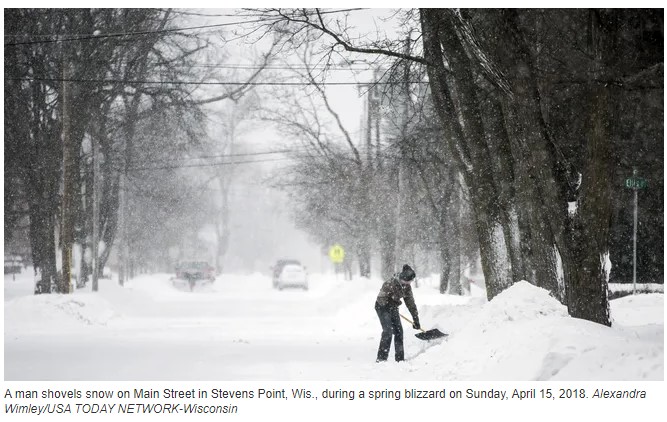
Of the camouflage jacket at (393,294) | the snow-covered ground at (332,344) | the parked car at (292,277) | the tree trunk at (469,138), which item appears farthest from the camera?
the parked car at (292,277)

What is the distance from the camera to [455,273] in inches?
1150

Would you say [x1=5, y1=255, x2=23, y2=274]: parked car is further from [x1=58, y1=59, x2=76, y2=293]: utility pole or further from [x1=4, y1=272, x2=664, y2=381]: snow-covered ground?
[x1=4, y1=272, x2=664, y2=381]: snow-covered ground

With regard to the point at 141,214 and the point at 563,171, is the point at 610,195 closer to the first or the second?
the point at 563,171

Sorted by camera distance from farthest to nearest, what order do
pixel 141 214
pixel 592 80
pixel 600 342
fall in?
1. pixel 141 214
2. pixel 592 80
3. pixel 600 342

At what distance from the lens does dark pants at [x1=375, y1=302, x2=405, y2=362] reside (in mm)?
12875

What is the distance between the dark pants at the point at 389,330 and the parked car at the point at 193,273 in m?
36.8

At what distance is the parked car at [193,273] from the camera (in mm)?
48906

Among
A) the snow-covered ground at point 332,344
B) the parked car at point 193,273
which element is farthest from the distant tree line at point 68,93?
the parked car at point 193,273

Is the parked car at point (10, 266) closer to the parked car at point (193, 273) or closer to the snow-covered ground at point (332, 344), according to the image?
the parked car at point (193, 273)

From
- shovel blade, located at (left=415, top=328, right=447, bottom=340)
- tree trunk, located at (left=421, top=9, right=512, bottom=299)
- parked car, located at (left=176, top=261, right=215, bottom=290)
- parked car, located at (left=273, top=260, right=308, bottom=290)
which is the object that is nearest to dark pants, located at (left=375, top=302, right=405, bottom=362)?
shovel blade, located at (left=415, top=328, right=447, bottom=340)

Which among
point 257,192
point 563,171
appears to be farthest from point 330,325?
point 257,192

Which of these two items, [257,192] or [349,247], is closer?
[349,247]

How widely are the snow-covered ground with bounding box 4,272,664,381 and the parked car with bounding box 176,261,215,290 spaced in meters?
22.9

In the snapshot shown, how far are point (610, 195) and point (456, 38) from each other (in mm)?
5146
